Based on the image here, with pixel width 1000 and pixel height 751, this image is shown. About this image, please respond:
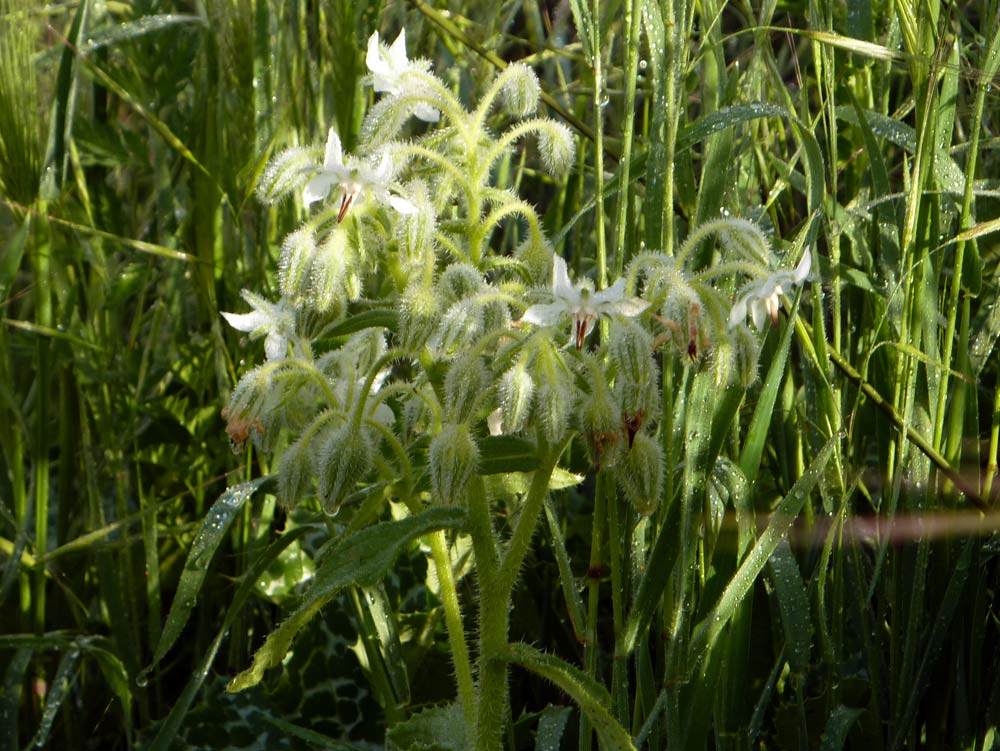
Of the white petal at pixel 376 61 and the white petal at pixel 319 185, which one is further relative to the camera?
the white petal at pixel 376 61

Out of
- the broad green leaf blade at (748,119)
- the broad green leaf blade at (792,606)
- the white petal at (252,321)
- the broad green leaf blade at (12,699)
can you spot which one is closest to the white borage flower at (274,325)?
the white petal at (252,321)

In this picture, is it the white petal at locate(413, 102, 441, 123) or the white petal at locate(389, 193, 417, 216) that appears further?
the white petal at locate(413, 102, 441, 123)

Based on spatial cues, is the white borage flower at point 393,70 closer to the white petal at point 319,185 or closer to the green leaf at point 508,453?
the white petal at point 319,185

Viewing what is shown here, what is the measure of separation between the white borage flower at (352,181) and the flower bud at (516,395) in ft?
0.59

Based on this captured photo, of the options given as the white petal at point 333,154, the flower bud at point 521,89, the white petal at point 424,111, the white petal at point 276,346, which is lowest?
the white petal at point 276,346

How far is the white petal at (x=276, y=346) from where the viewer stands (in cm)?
128

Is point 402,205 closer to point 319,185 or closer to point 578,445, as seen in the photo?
point 319,185

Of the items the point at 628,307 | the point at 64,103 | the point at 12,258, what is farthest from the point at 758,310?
the point at 12,258

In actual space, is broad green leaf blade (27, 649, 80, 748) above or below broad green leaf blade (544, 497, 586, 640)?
below

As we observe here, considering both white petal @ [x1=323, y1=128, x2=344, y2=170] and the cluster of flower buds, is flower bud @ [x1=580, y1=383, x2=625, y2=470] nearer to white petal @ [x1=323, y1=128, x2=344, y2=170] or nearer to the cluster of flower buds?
the cluster of flower buds

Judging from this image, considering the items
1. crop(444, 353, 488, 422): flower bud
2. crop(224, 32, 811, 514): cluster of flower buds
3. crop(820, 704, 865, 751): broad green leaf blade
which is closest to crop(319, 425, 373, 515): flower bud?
crop(224, 32, 811, 514): cluster of flower buds

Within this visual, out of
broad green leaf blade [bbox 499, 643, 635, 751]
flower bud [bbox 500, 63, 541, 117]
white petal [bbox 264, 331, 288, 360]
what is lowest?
broad green leaf blade [bbox 499, 643, 635, 751]

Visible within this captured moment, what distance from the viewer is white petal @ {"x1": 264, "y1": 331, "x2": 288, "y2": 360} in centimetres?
128

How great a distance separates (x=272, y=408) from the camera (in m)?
1.22
